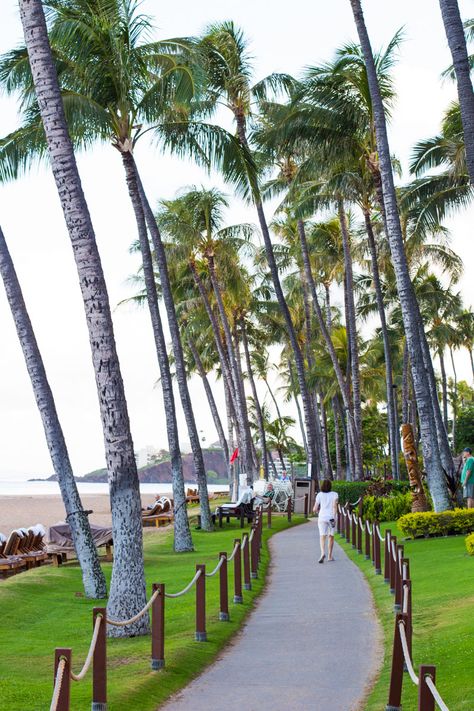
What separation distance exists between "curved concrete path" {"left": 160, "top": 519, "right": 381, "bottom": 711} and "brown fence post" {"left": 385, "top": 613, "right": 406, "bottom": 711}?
0.46m

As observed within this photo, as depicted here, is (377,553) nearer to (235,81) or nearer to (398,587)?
(398,587)

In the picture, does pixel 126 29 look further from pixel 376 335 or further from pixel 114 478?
pixel 376 335

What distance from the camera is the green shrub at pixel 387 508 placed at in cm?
2981

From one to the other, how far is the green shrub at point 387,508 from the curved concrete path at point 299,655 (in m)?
12.5

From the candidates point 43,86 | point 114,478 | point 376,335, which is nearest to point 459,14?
point 43,86

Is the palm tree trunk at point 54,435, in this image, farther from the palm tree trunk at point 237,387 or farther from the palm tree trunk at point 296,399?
the palm tree trunk at point 296,399

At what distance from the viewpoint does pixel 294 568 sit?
19.5m

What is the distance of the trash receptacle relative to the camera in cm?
3903

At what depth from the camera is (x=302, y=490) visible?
3956 cm

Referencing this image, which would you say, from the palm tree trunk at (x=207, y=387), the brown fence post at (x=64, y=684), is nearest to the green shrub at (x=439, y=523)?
the brown fence post at (x=64, y=684)

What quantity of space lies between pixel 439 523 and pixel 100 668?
49.9ft

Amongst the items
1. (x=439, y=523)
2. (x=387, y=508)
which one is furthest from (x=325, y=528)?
(x=387, y=508)

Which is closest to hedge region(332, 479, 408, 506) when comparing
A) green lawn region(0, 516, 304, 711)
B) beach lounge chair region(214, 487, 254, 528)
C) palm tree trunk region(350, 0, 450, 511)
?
beach lounge chair region(214, 487, 254, 528)

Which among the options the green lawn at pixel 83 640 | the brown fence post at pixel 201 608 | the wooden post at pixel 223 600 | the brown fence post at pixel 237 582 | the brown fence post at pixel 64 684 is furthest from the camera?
the brown fence post at pixel 237 582
